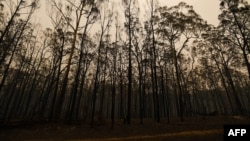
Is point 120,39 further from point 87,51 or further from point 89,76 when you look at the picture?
point 89,76

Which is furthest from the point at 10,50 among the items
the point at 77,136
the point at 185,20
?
the point at 185,20

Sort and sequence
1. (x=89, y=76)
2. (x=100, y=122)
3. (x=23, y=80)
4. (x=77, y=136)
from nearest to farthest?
(x=77, y=136) → (x=100, y=122) → (x=23, y=80) → (x=89, y=76)

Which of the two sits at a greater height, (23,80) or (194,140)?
(23,80)

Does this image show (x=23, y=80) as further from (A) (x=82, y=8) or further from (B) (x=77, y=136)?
(B) (x=77, y=136)

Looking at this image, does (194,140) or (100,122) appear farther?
Result: (100,122)

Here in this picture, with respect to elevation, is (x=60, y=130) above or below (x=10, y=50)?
below

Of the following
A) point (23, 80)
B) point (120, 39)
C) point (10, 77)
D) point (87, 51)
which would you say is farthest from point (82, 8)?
point (10, 77)

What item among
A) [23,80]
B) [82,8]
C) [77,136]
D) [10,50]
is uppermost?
[82,8]

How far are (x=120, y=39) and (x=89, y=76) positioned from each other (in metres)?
17.1

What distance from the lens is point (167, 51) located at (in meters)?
29.0

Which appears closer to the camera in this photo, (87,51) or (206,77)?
(87,51)

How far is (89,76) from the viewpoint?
130 feet

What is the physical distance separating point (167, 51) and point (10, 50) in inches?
996

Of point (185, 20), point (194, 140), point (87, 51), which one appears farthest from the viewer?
point (87, 51)
